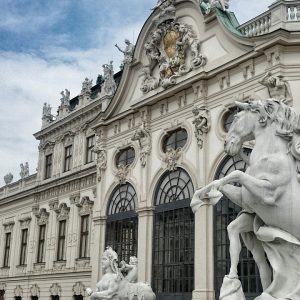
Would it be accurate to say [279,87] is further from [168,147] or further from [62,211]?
[62,211]

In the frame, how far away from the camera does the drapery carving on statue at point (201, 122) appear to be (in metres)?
20.5

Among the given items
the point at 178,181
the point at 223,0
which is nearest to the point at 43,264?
the point at 178,181

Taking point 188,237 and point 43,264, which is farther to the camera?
point 43,264

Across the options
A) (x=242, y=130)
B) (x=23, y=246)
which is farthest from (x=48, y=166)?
(x=242, y=130)

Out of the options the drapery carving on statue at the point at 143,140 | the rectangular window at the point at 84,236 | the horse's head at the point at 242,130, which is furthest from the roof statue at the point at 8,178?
the horse's head at the point at 242,130

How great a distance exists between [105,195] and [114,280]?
1369 centimetres

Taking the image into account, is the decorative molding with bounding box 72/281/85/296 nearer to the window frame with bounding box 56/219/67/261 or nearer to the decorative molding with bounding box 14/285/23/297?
the window frame with bounding box 56/219/67/261

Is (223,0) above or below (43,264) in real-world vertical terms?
above

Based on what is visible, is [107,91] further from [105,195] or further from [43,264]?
[43,264]

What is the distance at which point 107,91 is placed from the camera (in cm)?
2864

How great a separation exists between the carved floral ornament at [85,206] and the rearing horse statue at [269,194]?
22.8 metres

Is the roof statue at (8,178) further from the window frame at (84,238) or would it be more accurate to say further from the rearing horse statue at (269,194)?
the rearing horse statue at (269,194)

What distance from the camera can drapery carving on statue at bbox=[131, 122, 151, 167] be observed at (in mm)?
23256

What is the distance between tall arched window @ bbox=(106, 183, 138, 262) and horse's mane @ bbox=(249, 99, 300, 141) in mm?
17557
